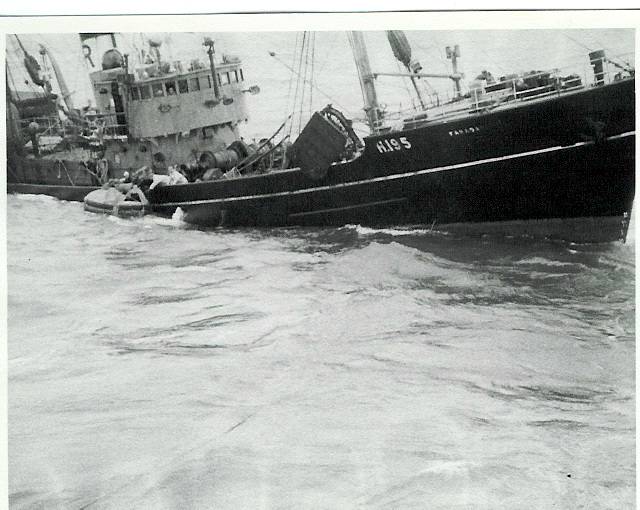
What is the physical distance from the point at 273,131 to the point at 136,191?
762 mm

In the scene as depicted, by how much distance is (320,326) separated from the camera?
9.83 feet

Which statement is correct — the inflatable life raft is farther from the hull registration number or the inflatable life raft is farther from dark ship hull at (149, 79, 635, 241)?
the hull registration number

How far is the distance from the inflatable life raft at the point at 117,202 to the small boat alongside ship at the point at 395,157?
0.05 metres

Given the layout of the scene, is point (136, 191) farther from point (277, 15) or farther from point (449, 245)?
point (449, 245)

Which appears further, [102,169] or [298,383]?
[102,169]

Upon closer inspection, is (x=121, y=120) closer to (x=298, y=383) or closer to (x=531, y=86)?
(x=298, y=383)

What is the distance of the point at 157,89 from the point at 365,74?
103cm

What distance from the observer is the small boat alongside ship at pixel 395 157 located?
10.3ft

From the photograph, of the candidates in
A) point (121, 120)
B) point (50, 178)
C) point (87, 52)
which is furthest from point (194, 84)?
point (50, 178)

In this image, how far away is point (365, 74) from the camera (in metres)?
3.02

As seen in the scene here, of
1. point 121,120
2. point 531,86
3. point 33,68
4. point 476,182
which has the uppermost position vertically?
point 33,68

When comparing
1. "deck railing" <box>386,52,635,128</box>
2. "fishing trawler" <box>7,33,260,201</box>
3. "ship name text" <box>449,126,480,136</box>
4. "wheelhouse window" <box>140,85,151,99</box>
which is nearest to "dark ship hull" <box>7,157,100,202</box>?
"fishing trawler" <box>7,33,260,201</box>

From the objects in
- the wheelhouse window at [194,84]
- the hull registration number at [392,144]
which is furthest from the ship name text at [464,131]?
the wheelhouse window at [194,84]

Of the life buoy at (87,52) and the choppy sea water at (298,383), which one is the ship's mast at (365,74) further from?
the life buoy at (87,52)
